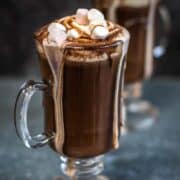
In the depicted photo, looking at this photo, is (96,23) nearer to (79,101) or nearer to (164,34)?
(79,101)

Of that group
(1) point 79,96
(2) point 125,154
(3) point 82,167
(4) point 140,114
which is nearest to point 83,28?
(1) point 79,96

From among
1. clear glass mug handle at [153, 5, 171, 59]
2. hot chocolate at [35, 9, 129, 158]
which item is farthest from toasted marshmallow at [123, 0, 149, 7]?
hot chocolate at [35, 9, 129, 158]

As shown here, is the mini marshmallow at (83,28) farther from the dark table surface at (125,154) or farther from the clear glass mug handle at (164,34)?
the clear glass mug handle at (164,34)

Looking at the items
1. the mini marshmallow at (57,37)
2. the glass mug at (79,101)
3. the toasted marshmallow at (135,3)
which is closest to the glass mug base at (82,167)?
the glass mug at (79,101)

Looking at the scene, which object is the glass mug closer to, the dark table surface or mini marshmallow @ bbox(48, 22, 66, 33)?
mini marshmallow @ bbox(48, 22, 66, 33)

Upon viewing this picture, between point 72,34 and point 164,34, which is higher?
point 72,34

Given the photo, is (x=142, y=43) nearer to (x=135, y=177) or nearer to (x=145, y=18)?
(x=145, y=18)
